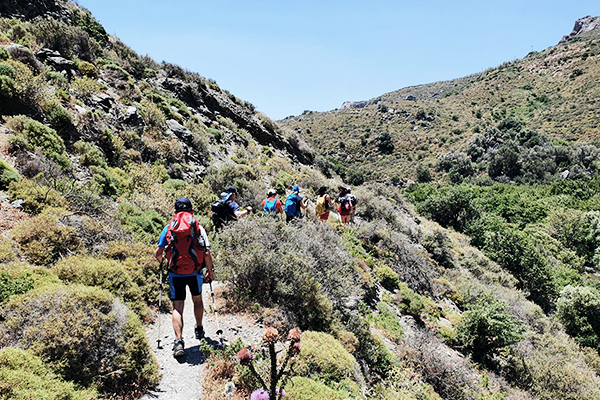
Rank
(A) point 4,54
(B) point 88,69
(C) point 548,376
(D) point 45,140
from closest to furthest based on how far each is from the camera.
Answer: (C) point 548,376 → (D) point 45,140 → (A) point 4,54 → (B) point 88,69

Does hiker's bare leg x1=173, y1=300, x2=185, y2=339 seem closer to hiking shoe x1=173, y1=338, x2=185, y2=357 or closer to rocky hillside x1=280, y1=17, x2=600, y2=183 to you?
hiking shoe x1=173, y1=338, x2=185, y2=357

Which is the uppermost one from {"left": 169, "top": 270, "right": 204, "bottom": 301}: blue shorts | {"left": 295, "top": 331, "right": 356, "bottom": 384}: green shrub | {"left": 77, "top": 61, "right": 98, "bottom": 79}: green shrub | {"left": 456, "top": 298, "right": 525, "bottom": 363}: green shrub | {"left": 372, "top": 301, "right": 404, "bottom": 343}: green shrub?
{"left": 77, "top": 61, "right": 98, "bottom": 79}: green shrub

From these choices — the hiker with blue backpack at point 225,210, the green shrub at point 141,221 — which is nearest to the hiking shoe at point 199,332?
the hiker with blue backpack at point 225,210

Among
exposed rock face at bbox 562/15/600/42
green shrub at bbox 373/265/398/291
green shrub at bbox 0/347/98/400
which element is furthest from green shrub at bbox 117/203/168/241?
exposed rock face at bbox 562/15/600/42

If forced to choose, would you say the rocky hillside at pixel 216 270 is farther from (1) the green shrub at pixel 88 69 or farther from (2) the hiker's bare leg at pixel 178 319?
(2) the hiker's bare leg at pixel 178 319

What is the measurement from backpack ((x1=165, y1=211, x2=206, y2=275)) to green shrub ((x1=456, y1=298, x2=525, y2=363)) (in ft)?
26.5

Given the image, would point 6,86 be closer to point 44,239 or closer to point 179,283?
point 44,239

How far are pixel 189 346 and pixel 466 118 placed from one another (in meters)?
82.5

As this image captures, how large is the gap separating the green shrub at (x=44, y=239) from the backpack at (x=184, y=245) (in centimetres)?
256

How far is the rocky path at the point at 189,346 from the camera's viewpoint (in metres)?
3.67

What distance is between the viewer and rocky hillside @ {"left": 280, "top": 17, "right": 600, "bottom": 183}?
57413 mm

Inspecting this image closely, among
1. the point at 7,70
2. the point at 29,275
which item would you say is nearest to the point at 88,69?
the point at 7,70

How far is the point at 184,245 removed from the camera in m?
4.14

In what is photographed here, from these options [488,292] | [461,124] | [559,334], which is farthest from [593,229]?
[461,124]
